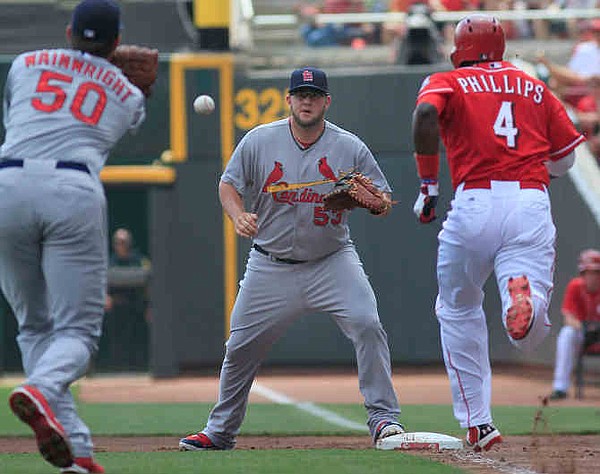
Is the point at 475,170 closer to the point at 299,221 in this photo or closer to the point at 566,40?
the point at 299,221

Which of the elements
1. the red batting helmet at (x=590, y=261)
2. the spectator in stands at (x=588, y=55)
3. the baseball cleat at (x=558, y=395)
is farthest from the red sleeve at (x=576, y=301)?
the spectator in stands at (x=588, y=55)

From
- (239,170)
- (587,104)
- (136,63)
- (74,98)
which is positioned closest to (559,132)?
Answer: (239,170)

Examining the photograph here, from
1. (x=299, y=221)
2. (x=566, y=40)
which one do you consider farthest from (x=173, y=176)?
(x=299, y=221)

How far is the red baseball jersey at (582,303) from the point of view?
12.8m

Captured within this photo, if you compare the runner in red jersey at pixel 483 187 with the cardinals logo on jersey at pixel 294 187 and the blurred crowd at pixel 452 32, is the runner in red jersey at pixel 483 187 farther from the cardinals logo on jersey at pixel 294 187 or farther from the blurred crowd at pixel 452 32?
the blurred crowd at pixel 452 32

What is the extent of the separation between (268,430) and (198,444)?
2.02m

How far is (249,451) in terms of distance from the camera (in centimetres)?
652

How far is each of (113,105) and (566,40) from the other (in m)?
12.5

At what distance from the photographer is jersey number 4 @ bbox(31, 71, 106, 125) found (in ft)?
17.6

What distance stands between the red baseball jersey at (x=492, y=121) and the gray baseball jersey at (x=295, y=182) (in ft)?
1.80

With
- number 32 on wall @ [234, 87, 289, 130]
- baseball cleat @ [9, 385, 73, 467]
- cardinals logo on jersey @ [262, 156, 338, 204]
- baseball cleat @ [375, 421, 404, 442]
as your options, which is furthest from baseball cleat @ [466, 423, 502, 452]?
number 32 on wall @ [234, 87, 289, 130]

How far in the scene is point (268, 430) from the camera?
29.0ft

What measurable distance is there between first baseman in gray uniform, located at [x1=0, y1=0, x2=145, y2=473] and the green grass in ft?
1.88

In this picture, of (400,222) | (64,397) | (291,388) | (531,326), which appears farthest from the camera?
(400,222)
